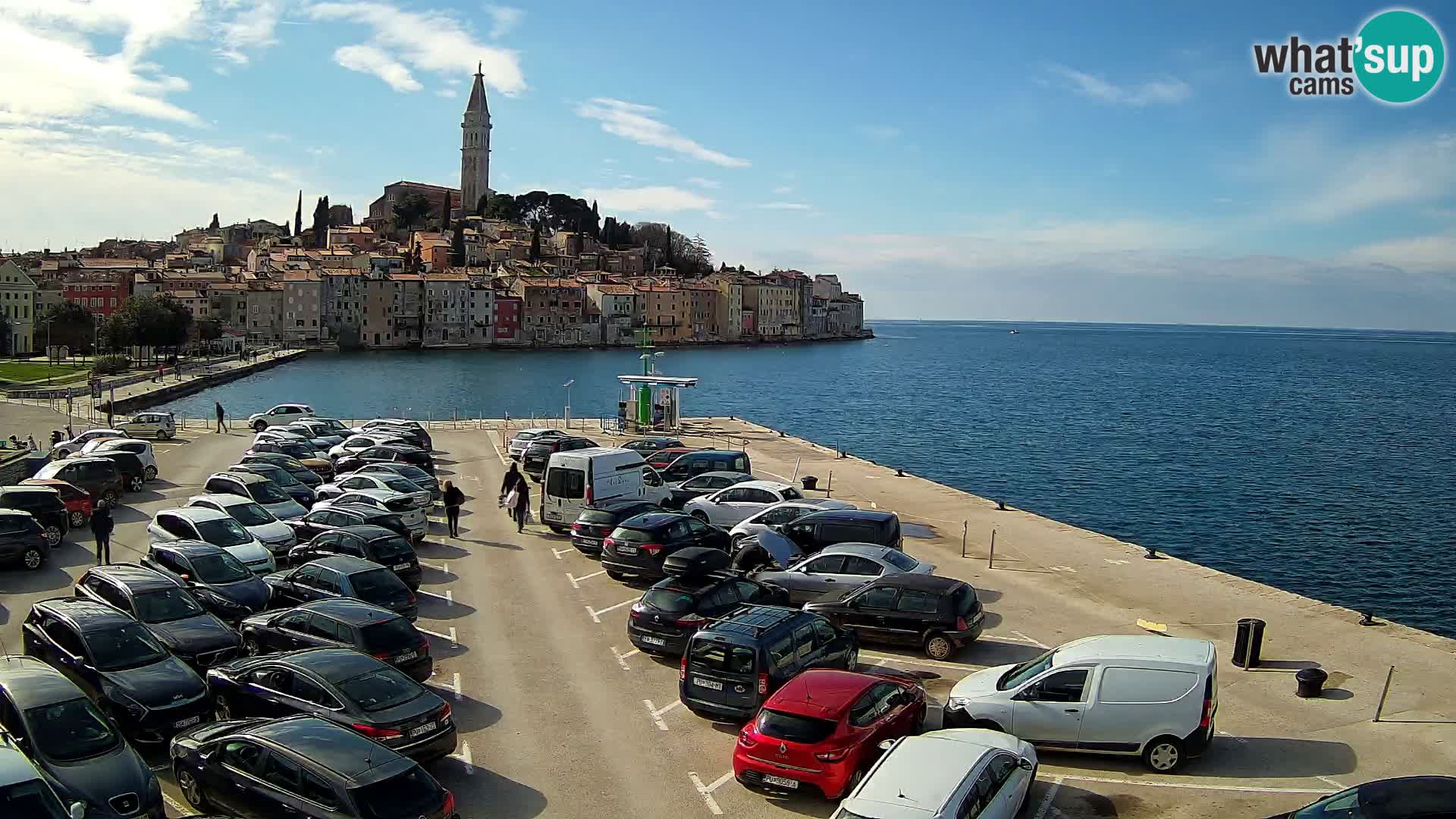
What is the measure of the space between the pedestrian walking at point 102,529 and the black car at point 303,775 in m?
11.2

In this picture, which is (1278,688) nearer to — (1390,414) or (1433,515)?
(1433,515)

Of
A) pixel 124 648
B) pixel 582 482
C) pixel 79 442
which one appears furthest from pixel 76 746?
pixel 79 442

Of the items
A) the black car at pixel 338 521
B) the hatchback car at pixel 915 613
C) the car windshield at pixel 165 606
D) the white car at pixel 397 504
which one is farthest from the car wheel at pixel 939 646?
the white car at pixel 397 504

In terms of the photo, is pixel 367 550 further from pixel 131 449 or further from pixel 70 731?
pixel 131 449

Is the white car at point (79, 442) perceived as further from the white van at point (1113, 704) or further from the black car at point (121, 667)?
the white van at point (1113, 704)

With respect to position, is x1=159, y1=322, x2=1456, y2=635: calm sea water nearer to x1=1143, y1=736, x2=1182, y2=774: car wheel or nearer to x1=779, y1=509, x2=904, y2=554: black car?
x1=779, y1=509, x2=904, y2=554: black car

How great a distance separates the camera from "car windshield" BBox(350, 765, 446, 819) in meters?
8.23

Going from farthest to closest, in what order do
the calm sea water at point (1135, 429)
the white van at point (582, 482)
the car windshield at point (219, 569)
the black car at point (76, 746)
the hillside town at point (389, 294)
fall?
the hillside town at point (389, 294)
the calm sea water at point (1135, 429)
the white van at point (582, 482)
the car windshield at point (219, 569)
the black car at point (76, 746)

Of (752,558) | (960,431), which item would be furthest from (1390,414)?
(752,558)

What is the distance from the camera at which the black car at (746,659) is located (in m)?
11.8

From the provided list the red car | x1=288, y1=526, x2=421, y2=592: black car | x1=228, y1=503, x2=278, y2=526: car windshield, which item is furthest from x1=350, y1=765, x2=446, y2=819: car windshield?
x1=228, y1=503, x2=278, y2=526: car windshield

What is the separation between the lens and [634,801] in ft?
33.0

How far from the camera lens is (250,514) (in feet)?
65.9

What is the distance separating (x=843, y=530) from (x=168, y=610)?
1126 cm
